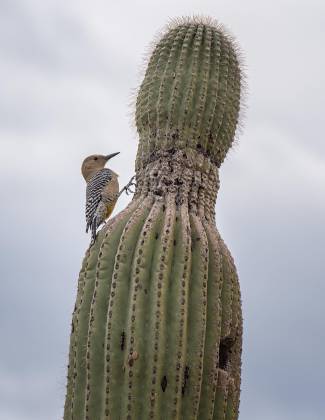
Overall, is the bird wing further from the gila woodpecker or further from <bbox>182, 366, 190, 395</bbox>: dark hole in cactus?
<bbox>182, 366, 190, 395</bbox>: dark hole in cactus

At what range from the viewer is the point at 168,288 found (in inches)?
201

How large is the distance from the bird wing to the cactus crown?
75 centimetres

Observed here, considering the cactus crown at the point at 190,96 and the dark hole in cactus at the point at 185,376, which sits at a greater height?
the cactus crown at the point at 190,96

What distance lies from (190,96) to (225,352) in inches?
79.2

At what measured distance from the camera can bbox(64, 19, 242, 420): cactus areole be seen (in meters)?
4.96

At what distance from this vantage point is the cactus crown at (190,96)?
6094 mm

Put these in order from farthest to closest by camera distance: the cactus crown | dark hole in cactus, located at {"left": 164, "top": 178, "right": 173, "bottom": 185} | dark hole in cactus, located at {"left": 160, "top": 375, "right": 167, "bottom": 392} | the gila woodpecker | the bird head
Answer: the bird head, the gila woodpecker, the cactus crown, dark hole in cactus, located at {"left": 164, "top": 178, "right": 173, "bottom": 185}, dark hole in cactus, located at {"left": 160, "top": 375, "right": 167, "bottom": 392}

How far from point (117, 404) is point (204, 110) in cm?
241

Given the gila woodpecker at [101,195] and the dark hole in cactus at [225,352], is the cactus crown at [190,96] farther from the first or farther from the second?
the dark hole in cactus at [225,352]

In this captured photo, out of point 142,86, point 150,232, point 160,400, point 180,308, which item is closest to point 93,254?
point 150,232

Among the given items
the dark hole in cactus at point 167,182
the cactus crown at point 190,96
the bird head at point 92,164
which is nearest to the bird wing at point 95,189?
the bird head at point 92,164

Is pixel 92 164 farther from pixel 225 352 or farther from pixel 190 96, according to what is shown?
pixel 225 352

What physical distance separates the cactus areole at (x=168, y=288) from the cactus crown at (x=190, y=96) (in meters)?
0.01

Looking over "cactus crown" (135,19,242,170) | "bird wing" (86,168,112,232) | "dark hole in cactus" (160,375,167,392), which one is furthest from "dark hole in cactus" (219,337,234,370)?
"bird wing" (86,168,112,232)
